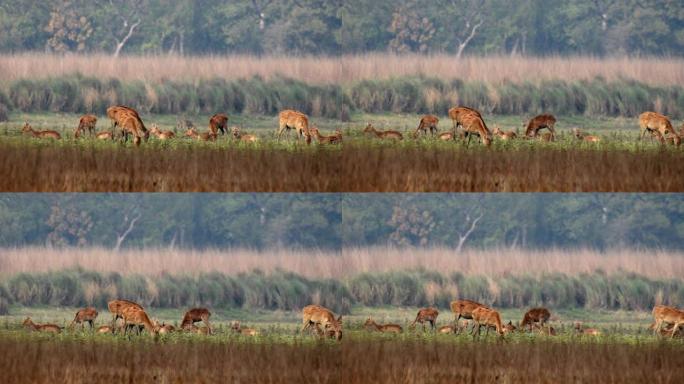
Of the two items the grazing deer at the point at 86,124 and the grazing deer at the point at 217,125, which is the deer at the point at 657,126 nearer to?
the grazing deer at the point at 217,125

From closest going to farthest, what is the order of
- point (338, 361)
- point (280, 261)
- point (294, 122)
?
point (338, 361) → point (280, 261) → point (294, 122)

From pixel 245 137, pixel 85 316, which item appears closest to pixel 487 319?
pixel 245 137

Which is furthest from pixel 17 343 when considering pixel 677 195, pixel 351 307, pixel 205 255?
pixel 677 195

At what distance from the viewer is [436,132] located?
9391 mm

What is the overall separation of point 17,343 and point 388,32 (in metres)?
3.55

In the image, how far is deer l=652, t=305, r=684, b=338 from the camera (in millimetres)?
9086

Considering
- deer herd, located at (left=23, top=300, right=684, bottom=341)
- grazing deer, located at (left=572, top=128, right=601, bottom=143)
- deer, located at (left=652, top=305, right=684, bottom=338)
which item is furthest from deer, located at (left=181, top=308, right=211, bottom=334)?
deer, located at (left=652, top=305, right=684, bottom=338)

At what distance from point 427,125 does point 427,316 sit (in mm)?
1439

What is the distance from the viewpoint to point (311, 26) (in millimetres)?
9242

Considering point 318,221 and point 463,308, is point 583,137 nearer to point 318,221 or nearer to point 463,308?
point 463,308

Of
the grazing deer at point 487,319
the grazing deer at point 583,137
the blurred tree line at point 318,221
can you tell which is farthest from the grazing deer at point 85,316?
the grazing deer at point 583,137

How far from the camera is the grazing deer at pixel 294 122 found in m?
9.19

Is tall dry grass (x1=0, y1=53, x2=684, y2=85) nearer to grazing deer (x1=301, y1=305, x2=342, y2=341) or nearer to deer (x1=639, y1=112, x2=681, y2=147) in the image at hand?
deer (x1=639, y1=112, x2=681, y2=147)

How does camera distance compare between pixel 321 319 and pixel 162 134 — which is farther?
pixel 162 134
